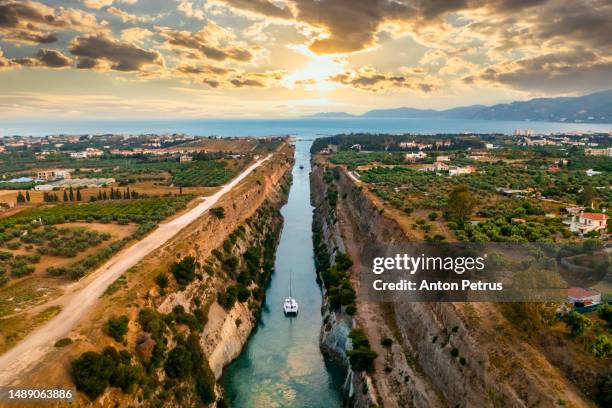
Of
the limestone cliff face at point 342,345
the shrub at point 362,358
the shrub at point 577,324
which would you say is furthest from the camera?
the shrub at point 362,358

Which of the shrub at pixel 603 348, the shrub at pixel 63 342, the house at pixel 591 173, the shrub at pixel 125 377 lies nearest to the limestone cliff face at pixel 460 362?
the shrub at pixel 603 348

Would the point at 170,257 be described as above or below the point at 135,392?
above

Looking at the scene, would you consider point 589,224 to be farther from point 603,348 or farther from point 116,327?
point 116,327

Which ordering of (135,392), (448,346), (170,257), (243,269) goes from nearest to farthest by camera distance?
(135,392) < (448,346) < (170,257) < (243,269)

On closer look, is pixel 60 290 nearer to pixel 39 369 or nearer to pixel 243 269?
pixel 39 369

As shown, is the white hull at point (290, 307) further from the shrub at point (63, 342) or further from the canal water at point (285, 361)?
the shrub at point (63, 342)

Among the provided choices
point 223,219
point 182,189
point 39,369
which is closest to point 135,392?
point 39,369
